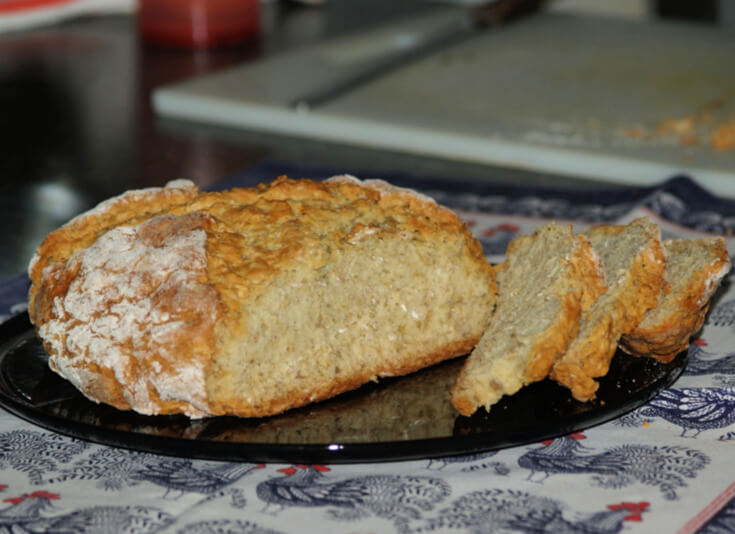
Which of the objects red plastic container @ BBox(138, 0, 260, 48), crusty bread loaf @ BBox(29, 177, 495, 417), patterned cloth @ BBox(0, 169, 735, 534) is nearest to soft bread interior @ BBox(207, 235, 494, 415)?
crusty bread loaf @ BBox(29, 177, 495, 417)

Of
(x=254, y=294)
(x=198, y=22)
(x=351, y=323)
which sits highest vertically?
(x=254, y=294)

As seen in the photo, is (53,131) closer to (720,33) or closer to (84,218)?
(84,218)

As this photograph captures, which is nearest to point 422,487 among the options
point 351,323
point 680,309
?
point 351,323

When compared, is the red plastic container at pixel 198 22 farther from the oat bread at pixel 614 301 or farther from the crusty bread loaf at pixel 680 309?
the crusty bread loaf at pixel 680 309

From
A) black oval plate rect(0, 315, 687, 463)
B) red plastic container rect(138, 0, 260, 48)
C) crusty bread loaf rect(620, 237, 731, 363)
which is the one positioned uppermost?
crusty bread loaf rect(620, 237, 731, 363)

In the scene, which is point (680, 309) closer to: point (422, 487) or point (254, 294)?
point (422, 487)

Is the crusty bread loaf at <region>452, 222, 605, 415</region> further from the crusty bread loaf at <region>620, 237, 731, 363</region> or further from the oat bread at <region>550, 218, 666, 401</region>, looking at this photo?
the crusty bread loaf at <region>620, 237, 731, 363</region>
